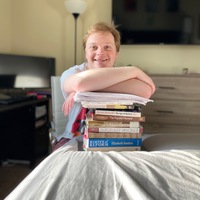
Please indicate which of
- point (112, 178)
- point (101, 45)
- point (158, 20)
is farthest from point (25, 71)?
point (112, 178)

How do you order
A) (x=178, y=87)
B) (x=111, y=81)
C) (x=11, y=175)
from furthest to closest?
1. (x=178, y=87)
2. (x=11, y=175)
3. (x=111, y=81)

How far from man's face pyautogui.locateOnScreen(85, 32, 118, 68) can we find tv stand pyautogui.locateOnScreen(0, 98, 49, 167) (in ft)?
5.26

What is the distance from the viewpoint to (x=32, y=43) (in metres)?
3.11

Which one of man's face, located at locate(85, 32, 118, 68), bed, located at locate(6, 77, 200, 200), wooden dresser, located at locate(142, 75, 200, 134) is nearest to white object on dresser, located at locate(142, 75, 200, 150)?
wooden dresser, located at locate(142, 75, 200, 134)

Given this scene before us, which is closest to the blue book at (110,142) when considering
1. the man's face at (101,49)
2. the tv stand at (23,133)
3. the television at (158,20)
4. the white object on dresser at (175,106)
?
the man's face at (101,49)

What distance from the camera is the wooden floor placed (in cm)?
201

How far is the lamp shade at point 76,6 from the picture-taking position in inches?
110

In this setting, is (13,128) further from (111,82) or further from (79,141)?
(111,82)

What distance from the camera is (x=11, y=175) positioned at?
2268mm

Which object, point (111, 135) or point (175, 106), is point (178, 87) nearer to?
point (175, 106)

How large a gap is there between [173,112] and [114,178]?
2313 mm

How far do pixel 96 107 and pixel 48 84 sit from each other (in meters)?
2.36

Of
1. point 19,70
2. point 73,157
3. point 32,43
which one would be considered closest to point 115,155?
point 73,157

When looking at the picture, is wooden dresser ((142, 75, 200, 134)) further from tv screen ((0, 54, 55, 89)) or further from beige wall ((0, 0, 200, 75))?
tv screen ((0, 54, 55, 89))
